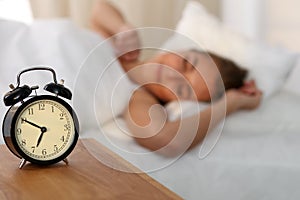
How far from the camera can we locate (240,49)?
80.0 inches

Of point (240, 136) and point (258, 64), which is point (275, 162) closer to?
point (240, 136)

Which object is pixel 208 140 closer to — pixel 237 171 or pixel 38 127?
pixel 237 171

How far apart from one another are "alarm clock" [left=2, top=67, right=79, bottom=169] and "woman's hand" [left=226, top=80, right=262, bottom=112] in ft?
2.88

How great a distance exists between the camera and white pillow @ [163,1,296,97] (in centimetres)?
197

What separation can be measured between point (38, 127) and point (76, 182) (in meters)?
0.13

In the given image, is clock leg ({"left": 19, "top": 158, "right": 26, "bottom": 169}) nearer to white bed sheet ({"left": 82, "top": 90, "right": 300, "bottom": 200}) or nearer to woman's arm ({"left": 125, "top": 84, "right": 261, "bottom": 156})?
woman's arm ({"left": 125, "top": 84, "right": 261, "bottom": 156})

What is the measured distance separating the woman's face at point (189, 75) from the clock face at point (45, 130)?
622mm

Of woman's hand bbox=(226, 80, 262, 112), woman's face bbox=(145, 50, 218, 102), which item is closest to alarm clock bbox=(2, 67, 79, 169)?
woman's face bbox=(145, 50, 218, 102)

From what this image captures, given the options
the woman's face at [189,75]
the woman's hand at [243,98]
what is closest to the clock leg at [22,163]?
the woman's face at [189,75]

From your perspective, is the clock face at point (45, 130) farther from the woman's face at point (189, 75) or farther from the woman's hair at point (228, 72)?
the woman's hair at point (228, 72)

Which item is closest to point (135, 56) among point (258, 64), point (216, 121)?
point (258, 64)

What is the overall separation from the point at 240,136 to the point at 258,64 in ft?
1.35

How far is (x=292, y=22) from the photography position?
2.75m

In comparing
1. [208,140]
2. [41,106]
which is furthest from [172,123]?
[41,106]
